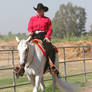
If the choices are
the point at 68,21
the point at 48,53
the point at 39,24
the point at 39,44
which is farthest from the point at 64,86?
the point at 68,21

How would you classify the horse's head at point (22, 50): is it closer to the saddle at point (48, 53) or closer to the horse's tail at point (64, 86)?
the saddle at point (48, 53)

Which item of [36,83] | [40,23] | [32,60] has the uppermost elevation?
[40,23]

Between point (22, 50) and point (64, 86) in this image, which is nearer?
point (22, 50)

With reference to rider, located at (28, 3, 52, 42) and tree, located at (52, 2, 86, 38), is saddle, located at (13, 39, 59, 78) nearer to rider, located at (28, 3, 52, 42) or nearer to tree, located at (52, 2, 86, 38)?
rider, located at (28, 3, 52, 42)

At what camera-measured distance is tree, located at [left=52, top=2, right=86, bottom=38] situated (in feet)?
190

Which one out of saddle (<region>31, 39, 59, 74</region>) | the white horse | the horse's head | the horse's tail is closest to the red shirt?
saddle (<region>31, 39, 59, 74</region>)

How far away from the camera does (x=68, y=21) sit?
2295 inches

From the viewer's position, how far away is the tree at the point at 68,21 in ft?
190

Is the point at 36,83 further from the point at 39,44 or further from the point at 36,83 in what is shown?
the point at 39,44

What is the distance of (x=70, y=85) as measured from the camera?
6.11 meters

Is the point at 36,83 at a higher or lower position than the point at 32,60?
lower

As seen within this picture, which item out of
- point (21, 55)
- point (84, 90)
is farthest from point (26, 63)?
point (84, 90)

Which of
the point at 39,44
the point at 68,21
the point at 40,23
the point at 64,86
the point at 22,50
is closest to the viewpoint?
the point at 22,50

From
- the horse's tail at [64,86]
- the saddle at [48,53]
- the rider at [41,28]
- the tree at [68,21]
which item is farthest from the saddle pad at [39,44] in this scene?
the tree at [68,21]
